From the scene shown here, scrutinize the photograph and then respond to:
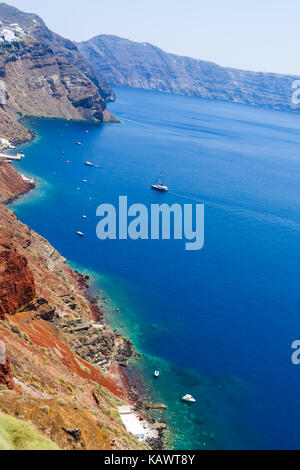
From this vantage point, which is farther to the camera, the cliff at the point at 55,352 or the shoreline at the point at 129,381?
the shoreline at the point at 129,381

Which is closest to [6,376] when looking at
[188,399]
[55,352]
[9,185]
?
[55,352]

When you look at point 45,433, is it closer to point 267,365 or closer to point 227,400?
point 227,400

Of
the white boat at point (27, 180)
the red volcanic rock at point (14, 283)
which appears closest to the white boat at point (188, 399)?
the red volcanic rock at point (14, 283)

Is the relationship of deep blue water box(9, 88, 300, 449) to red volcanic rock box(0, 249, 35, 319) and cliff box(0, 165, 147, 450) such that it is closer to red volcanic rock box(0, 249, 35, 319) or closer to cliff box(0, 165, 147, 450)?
cliff box(0, 165, 147, 450)

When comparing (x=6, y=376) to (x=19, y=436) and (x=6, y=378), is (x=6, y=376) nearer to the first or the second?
(x=6, y=378)

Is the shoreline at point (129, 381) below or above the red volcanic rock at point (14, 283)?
below

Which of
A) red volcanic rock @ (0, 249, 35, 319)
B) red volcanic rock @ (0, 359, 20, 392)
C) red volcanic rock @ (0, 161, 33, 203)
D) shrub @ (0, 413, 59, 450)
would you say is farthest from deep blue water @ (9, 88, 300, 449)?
shrub @ (0, 413, 59, 450)

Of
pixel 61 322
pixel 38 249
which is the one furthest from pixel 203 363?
pixel 38 249

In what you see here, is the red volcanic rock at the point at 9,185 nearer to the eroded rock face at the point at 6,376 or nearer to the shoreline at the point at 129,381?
the shoreline at the point at 129,381
